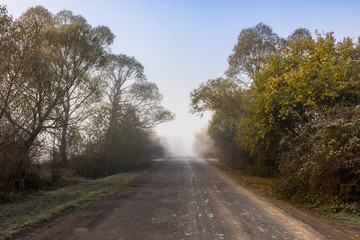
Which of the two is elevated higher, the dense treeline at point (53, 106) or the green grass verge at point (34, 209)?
the dense treeline at point (53, 106)

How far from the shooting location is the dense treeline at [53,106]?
9.38m

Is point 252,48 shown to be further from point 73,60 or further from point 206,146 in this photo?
point 206,146

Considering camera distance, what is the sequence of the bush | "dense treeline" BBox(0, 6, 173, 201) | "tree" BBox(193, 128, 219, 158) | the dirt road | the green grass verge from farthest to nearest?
1. "tree" BBox(193, 128, 219, 158)
2. "dense treeline" BBox(0, 6, 173, 201)
3. the bush
4. the green grass verge
5. the dirt road

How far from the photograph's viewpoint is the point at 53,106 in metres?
11.9

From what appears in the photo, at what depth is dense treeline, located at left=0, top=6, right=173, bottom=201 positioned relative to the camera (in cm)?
938

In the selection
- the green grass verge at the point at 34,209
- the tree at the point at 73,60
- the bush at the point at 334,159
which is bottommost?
the green grass verge at the point at 34,209

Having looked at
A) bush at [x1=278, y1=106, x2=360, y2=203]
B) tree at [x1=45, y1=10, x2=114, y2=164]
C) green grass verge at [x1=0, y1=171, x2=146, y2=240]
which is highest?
tree at [x1=45, y1=10, x2=114, y2=164]

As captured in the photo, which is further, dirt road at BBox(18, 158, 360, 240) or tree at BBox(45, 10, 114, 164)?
tree at BBox(45, 10, 114, 164)

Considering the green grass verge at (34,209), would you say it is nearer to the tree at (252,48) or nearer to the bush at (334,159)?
the bush at (334,159)

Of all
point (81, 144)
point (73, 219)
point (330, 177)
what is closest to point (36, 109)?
point (81, 144)

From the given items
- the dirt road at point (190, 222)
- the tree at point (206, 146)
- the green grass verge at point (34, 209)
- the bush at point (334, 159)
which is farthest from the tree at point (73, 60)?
the tree at point (206, 146)

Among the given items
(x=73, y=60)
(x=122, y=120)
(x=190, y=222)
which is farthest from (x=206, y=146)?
(x=190, y=222)

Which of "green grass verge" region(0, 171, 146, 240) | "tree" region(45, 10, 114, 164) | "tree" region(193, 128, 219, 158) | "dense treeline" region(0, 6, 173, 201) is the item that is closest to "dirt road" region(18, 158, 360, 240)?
"green grass verge" region(0, 171, 146, 240)

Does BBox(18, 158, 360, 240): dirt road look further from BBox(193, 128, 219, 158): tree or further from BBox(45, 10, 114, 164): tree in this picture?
BBox(193, 128, 219, 158): tree
